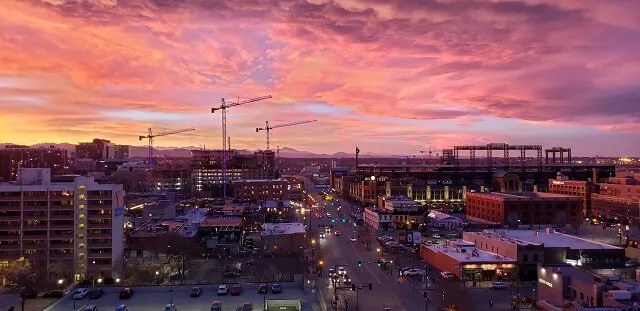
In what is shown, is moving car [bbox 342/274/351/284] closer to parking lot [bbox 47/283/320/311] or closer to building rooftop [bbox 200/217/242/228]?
parking lot [bbox 47/283/320/311]

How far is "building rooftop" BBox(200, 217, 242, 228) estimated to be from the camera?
1098 inches

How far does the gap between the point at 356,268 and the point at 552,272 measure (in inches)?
321

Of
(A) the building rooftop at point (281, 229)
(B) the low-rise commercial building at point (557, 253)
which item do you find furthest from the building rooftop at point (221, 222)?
(B) the low-rise commercial building at point (557, 253)

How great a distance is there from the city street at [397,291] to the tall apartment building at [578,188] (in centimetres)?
2238

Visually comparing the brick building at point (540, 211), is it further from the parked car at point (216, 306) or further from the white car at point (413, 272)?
the parked car at point (216, 306)

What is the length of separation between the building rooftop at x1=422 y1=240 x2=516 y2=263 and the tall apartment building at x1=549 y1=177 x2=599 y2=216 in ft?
72.1

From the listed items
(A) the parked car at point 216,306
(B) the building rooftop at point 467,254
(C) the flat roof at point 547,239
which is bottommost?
(B) the building rooftop at point 467,254

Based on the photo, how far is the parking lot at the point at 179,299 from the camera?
11.2 metres

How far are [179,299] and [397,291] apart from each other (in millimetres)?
8354

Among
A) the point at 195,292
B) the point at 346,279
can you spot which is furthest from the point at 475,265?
the point at 195,292

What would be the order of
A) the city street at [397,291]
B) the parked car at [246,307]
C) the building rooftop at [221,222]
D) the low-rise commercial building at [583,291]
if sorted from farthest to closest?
the building rooftop at [221,222] → the city street at [397,291] → the low-rise commercial building at [583,291] → the parked car at [246,307]

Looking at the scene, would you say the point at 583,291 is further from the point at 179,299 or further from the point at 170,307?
the point at 170,307

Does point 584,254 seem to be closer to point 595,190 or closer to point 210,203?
point 595,190

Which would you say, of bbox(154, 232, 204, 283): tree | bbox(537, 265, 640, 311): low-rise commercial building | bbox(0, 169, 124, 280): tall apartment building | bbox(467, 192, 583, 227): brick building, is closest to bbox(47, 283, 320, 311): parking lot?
bbox(537, 265, 640, 311): low-rise commercial building
